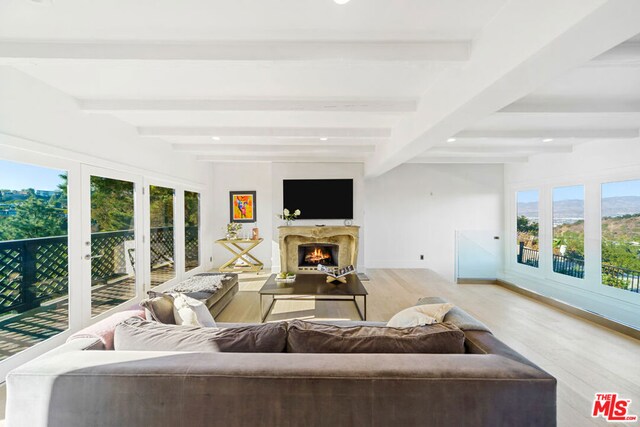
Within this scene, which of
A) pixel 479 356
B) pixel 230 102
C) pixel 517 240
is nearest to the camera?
pixel 479 356

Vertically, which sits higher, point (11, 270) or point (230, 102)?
point (230, 102)

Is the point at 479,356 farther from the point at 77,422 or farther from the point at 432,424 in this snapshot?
the point at 77,422

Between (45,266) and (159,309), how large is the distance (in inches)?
65.9

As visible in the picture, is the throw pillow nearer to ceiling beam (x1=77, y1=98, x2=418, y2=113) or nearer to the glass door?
the glass door

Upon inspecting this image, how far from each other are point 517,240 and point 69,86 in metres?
7.44

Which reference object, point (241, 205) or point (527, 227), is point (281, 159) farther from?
point (527, 227)

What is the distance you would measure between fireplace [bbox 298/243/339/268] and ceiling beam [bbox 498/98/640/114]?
13.9 feet

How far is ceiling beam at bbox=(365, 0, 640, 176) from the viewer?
3.74 ft

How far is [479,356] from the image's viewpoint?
1324 millimetres

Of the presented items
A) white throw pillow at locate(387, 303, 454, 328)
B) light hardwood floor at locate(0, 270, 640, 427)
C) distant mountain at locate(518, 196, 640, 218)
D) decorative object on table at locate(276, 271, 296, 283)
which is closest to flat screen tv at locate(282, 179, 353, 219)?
light hardwood floor at locate(0, 270, 640, 427)

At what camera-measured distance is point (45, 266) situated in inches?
105

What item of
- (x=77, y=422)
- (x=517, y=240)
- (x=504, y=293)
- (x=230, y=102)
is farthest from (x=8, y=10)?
(x=517, y=240)

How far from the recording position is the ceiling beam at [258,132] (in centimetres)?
381

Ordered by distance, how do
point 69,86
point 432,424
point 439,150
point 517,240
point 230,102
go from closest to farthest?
point 432,424
point 69,86
point 230,102
point 439,150
point 517,240
